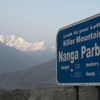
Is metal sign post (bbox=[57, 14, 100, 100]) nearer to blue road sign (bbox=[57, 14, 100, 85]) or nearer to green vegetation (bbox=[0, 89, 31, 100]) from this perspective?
blue road sign (bbox=[57, 14, 100, 85])

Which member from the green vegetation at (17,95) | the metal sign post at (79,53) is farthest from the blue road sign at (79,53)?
the green vegetation at (17,95)

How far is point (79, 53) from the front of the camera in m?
7.94

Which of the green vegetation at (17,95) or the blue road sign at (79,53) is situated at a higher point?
the blue road sign at (79,53)

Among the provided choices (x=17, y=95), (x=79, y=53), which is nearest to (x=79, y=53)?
(x=79, y=53)

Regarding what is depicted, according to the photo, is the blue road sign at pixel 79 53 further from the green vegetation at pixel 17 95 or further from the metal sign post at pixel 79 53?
the green vegetation at pixel 17 95

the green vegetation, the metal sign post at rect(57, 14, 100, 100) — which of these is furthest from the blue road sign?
the green vegetation

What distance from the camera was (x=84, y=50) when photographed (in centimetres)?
777

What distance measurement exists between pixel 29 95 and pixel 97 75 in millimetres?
5708

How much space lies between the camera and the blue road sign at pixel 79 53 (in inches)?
292

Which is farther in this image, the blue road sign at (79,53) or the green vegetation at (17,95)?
the green vegetation at (17,95)

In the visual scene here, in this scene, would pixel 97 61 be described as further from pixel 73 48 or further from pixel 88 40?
pixel 73 48

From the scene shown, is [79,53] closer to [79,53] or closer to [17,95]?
[79,53]

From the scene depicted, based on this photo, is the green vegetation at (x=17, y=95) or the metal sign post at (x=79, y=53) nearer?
the metal sign post at (x=79, y=53)

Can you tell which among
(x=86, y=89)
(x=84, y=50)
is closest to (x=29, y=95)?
(x=86, y=89)
